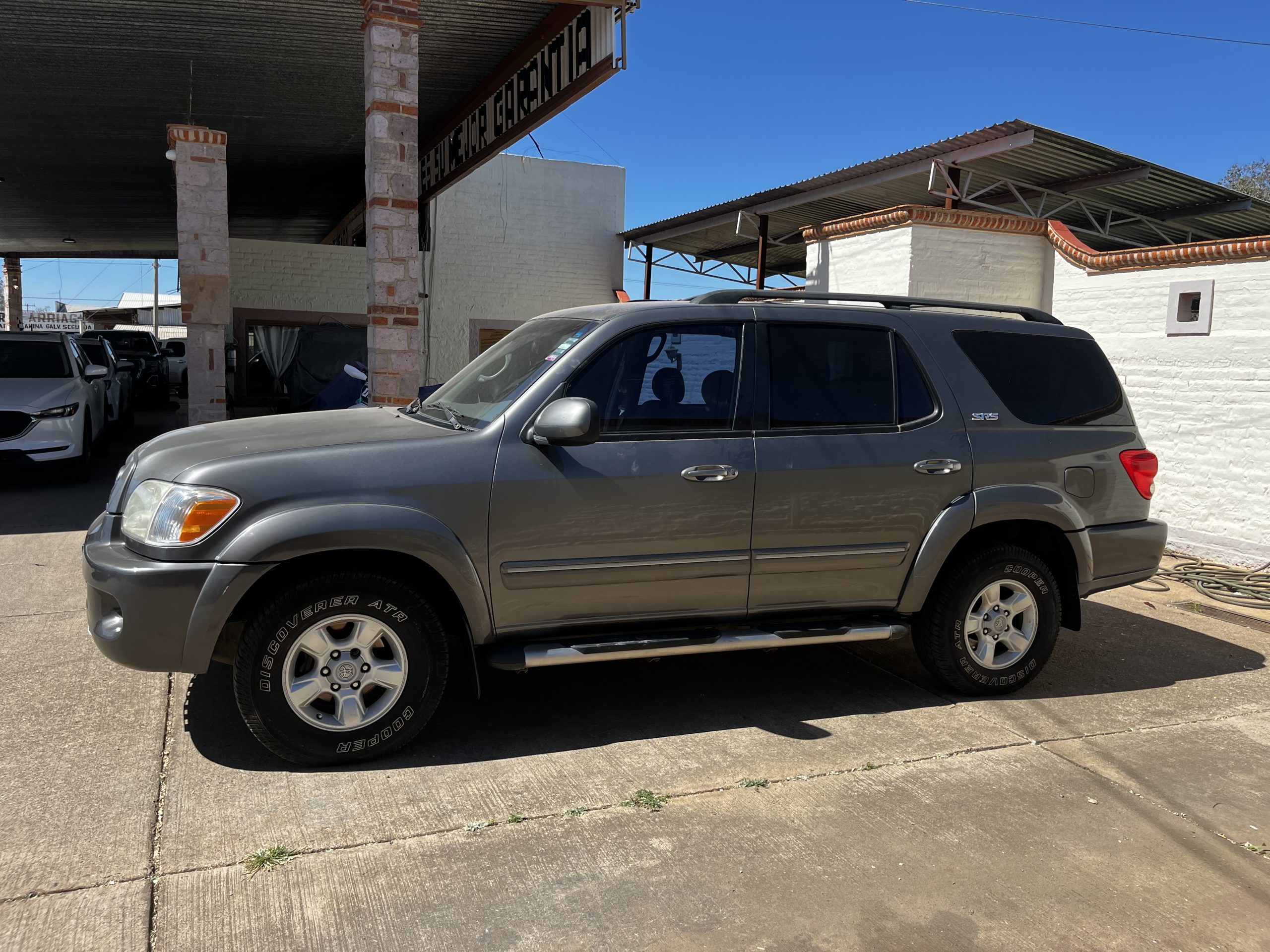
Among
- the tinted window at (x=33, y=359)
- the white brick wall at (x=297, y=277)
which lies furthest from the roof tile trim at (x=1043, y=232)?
the white brick wall at (x=297, y=277)

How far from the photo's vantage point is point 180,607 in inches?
143

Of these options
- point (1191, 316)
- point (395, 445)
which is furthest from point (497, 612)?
point (1191, 316)

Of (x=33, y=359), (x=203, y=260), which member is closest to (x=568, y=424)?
(x=33, y=359)

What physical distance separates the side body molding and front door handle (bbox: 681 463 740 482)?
975mm

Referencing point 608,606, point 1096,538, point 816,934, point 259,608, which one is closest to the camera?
point 816,934

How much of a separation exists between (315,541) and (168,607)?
568 mm

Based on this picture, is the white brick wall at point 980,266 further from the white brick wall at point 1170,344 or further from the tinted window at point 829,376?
the tinted window at point 829,376

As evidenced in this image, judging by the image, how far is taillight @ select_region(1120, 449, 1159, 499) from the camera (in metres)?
5.07

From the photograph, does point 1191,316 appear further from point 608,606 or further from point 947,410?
point 608,606

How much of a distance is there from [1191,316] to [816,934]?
291 inches

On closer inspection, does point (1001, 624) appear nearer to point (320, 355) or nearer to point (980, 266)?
point (980, 266)

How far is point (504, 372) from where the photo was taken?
4586 millimetres

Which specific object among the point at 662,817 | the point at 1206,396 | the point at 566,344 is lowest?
the point at 662,817

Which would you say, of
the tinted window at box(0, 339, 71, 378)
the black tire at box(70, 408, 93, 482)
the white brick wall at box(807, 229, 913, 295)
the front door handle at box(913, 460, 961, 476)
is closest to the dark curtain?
the tinted window at box(0, 339, 71, 378)
